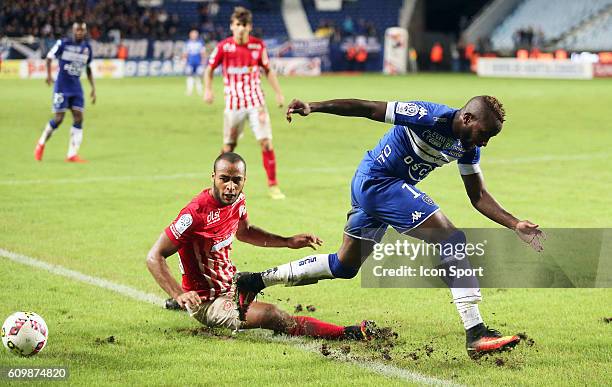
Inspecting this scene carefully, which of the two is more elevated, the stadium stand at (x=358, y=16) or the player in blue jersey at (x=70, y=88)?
the player in blue jersey at (x=70, y=88)

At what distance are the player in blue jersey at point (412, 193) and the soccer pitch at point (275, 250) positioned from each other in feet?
1.29

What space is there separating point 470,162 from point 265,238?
4.84ft

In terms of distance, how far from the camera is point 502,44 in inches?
2309

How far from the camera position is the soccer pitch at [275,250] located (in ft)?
20.1

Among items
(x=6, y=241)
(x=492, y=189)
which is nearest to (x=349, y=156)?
(x=492, y=189)

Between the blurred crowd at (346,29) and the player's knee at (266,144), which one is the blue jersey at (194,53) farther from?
the player's knee at (266,144)

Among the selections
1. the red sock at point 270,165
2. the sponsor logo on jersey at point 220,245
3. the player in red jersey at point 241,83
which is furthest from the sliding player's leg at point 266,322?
the player in red jersey at point 241,83

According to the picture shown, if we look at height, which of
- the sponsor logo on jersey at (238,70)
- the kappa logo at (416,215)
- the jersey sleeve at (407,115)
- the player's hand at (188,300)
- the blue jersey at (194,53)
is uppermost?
the jersey sleeve at (407,115)

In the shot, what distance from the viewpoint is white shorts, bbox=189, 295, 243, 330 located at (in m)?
6.68

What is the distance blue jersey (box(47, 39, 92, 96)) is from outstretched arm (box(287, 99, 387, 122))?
12297 mm

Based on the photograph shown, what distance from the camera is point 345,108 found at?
6250 mm

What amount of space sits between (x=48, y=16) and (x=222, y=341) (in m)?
45.7

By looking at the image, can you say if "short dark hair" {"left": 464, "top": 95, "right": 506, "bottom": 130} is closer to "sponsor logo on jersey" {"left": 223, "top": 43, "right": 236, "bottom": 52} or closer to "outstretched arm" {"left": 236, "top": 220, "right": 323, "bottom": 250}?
"outstretched arm" {"left": 236, "top": 220, "right": 323, "bottom": 250}

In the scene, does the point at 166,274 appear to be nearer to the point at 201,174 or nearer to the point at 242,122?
the point at 242,122
